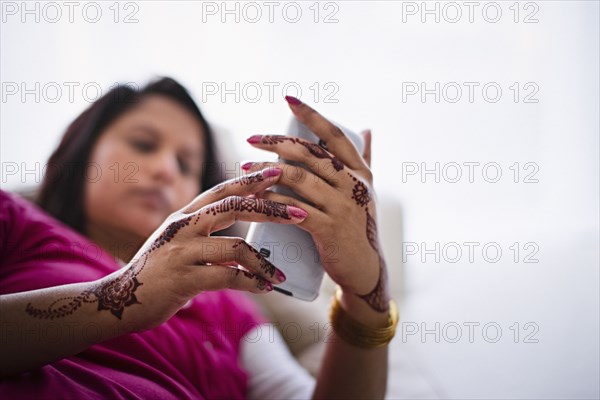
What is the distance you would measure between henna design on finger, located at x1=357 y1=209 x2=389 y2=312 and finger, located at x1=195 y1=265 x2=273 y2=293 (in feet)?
0.57

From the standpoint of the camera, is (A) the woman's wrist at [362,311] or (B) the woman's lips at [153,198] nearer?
(A) the woman's wrist at [362,311]

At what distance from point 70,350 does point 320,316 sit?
0.80m

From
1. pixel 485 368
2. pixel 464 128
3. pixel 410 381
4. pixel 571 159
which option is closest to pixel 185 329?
pixel 410 381

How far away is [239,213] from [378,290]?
0.87ft

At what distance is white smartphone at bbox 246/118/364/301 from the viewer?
578mm

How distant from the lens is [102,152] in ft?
3.35

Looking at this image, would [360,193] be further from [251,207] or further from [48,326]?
[48,326]

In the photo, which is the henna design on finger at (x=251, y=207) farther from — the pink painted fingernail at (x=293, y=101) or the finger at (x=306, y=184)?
the pink painted fingernail at (x=293, y=101)

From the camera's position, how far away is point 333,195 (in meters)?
0.58

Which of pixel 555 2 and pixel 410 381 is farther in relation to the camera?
pixel 555 2

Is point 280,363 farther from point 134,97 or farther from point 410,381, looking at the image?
point 134,97

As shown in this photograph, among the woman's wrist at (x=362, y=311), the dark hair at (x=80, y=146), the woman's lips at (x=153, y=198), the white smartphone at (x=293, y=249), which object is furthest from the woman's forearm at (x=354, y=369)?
the dark hair at (x=80, y=146)

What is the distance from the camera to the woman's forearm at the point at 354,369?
72 cm

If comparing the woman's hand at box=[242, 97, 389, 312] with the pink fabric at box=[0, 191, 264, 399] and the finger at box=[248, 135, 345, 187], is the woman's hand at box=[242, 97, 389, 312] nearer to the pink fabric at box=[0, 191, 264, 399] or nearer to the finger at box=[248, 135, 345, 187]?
Result: the finger at box=[248, 135, 345, 187]
